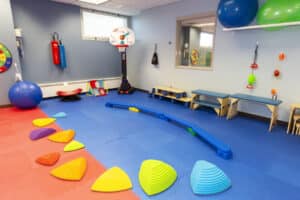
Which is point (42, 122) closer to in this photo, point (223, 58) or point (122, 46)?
point (122, 46)

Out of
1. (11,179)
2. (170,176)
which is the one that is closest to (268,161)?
(170,176)

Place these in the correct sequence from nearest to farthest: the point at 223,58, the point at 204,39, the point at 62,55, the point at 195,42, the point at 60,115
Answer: the point at 60,115 → the point at 223,58 → the point at 62,55 → the point at 195,42 → the point at 204,39

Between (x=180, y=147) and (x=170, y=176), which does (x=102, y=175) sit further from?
(x=180, y=147)

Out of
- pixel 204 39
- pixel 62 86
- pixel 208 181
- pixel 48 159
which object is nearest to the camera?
pixel 208 181

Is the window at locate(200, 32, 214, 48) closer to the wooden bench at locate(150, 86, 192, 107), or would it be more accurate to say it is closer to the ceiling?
the ceiling

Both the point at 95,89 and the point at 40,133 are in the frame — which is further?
the point at 95,89

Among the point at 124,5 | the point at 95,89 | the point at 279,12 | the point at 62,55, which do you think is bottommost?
the point at 95,89

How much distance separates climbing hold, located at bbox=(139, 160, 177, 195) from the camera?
1854mm

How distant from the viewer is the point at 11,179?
1997 millimetres

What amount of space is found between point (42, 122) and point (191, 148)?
2.86 m

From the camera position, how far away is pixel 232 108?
13.4ft

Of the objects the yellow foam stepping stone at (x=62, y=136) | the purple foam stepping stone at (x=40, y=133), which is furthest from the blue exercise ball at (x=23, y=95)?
the yellow foam stepping stone at (x=62, y=136)

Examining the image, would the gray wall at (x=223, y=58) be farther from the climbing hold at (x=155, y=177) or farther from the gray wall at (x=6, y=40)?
the gray wall at (x=6, y=40)

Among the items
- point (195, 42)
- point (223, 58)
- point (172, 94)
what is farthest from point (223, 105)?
point (195, 42)
